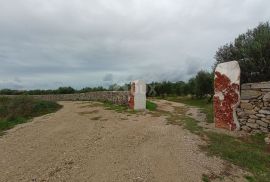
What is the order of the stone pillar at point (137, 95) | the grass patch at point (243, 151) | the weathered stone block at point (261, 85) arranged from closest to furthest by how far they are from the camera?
the grass patch at point (243, 151), the weathered stone block at point (261, 85), the stone pillar at point (137, 95)

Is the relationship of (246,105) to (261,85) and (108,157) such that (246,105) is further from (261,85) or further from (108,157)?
(108,157)

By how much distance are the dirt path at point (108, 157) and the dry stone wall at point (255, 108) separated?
2.49 m

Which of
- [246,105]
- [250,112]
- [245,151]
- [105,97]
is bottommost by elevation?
[245,151]

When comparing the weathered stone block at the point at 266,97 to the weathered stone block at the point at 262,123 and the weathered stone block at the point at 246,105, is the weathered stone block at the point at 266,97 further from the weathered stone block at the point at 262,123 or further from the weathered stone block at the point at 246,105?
the weathered stone block at the point at 262,123

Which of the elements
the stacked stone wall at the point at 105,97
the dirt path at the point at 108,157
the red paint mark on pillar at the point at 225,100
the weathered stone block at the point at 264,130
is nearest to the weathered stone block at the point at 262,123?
the weathered stone block at the point at 264,130

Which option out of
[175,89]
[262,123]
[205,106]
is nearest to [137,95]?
[262,123]

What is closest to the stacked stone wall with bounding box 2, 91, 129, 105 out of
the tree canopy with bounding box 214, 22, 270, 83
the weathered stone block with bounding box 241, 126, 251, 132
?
the tree canopy with bounding box 214, 22, 270, 83

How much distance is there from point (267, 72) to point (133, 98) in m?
8.22

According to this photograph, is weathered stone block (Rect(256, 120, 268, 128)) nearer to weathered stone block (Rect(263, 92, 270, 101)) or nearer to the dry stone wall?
the dry stone wall

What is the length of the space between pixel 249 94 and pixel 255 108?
665 mm

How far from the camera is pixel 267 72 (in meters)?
11.6

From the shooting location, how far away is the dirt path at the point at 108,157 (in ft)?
17.2

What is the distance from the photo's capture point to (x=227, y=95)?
995 centimetres

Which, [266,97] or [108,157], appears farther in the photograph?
[266,97]
